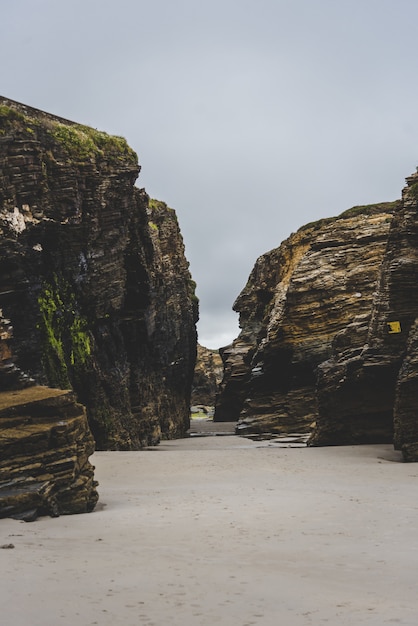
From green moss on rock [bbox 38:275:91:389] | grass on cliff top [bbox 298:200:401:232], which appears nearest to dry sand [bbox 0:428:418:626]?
green moss on rock [bbox 38:275:91:389]

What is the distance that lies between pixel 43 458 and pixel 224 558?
599cm

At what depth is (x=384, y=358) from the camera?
25.1 meters

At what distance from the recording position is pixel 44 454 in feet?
42.8

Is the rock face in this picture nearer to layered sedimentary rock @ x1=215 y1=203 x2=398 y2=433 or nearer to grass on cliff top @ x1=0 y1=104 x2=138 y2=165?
grass on cliff top @ x1=0 y1=104 x2=138 y2=165

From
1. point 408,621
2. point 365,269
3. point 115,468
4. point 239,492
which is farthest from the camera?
point 365,269

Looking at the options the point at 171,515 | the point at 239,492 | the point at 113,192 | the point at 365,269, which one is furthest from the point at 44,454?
the point at 365,269

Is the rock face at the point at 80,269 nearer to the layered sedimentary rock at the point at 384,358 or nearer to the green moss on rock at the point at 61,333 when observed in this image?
the green moss on rock at the point at 61,333

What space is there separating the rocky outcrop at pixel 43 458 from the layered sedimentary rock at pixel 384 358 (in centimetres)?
1254

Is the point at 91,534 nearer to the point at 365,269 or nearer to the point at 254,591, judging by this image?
the point at 254,591

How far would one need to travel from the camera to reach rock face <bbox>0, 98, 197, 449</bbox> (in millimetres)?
25625

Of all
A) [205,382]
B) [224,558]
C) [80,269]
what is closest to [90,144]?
[80,269]

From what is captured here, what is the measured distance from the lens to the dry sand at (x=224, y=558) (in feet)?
19.4

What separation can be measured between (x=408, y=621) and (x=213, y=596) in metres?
1.94

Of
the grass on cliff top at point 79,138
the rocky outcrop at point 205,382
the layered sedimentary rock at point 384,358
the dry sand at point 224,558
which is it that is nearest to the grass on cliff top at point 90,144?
the grass on cliff top at point 79,138
